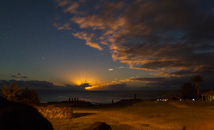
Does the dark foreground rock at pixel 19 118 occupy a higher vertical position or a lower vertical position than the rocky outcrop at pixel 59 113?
higher

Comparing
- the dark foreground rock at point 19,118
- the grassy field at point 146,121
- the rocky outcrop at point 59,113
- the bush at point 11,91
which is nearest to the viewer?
the dark foreground rock at point 19,118

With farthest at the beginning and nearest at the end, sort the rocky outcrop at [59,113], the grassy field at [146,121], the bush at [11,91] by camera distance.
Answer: the bush at [11,91] → the rocky outcrop at [59,113] → the grassy field at [146,121]

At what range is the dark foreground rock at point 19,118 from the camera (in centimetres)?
366

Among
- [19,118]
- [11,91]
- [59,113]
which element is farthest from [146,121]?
[11,91]

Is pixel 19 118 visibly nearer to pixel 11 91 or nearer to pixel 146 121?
pixel 146 121

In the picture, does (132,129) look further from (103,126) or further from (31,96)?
(31,96)

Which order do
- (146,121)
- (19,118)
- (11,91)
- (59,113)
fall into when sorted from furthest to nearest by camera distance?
(11,91) < (59,113) < (146,121) < (19,118)

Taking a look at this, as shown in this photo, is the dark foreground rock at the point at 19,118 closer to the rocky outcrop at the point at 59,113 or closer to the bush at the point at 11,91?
the rocky outcrop at the point at 59,113

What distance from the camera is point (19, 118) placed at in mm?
3873

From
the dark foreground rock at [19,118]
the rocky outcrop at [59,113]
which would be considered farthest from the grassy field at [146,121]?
the dark foreground rock at [19,118]

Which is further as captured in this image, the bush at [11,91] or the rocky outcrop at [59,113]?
the bush at [11,91]

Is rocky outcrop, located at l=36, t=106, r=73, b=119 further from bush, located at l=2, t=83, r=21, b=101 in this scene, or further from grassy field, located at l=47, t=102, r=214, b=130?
bush, located at l=2, t=83, r=21, b=101

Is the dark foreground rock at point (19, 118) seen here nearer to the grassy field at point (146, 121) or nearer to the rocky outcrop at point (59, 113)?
the grassy field at point (146, 121)

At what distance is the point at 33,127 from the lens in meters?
4.00
